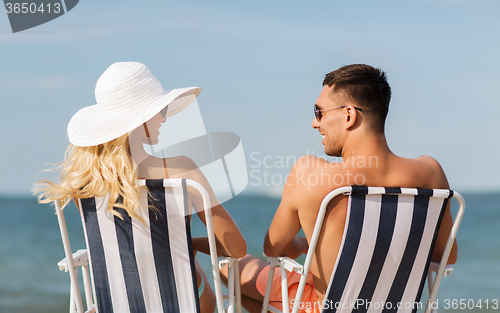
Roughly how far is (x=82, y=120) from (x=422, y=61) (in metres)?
20.9

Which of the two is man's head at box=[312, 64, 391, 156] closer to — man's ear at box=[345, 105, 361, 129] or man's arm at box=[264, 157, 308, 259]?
man's ear at box=[345, 105, 361, 129]

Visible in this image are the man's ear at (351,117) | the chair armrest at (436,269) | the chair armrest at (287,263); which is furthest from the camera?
the chair armrest at (436,269)

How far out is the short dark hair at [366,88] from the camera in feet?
6.70

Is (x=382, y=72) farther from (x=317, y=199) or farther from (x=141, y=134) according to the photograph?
(x=141, y=134)

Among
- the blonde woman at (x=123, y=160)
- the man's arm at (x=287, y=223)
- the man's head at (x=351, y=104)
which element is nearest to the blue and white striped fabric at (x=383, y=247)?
the man's arm at (x=287, y=223)

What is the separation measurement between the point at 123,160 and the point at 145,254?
48 cm

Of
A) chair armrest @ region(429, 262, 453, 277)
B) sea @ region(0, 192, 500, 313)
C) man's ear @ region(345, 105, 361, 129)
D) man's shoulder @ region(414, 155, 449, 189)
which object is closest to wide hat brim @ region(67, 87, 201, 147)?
man's ear @ region(345, 105, 361, 129)

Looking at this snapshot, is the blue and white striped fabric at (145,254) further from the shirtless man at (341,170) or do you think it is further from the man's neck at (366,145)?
the man's neck at (366,145)

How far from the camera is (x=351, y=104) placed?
2062 mm

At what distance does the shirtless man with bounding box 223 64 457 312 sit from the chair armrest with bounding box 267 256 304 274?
0.04 metres

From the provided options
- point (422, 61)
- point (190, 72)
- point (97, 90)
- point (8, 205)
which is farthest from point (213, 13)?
point (97, 90)

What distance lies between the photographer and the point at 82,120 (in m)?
2.15

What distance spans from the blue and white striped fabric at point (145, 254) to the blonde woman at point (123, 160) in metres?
0.02

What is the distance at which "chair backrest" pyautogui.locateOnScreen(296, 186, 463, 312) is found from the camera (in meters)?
1.82
